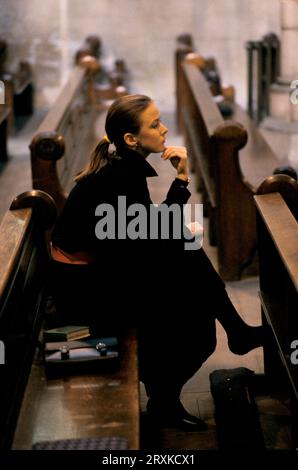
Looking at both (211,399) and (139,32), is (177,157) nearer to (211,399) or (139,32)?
(211,399)

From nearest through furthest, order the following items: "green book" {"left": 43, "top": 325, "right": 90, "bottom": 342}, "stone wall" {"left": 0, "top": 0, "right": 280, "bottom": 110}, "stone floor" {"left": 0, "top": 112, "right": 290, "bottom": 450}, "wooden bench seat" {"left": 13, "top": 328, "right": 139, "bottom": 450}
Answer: "wooden bench seat" {"left": 13, "top": 328, "right": 139, "bottom": 450}, "green book" {"left": 43, "top": 325, "right": 90, "bottom": 342}, "stone floor" {"left": 0, "top": 112, "right": 290, "bottom": 450}, "stone wall" {"left": 0, "top": 0, "right": 280, "bottom": 110}

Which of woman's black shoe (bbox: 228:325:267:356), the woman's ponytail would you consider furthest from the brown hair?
woman's black shoe (bbox: 228:325:267:356)

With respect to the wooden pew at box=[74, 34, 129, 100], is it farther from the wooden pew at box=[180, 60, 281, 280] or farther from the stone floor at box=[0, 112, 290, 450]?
the wooden pew at box=[180, 60, 281, 280]

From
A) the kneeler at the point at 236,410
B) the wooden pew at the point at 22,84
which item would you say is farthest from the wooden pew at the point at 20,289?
the wooden pew at the point at 22,84

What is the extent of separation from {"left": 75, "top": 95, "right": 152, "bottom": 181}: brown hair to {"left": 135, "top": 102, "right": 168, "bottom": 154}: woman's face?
0.05ft

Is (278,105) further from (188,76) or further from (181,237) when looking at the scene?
(181,237)

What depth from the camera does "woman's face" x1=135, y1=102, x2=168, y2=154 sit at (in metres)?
3.60

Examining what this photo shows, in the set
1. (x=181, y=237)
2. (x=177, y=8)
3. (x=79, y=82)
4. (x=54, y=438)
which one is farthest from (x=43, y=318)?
(x=177, y=8)

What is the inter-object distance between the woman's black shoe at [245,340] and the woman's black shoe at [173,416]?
1.09ft

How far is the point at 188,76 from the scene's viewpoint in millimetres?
8906

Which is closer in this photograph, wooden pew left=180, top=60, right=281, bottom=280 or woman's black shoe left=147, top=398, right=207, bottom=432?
woman's black shoe left=147, top=398, right=207, bottom=432

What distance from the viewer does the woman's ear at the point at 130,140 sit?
142 inches

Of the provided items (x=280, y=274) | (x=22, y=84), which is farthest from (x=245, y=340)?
A: (x=22, y=84)

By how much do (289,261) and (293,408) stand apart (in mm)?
555
